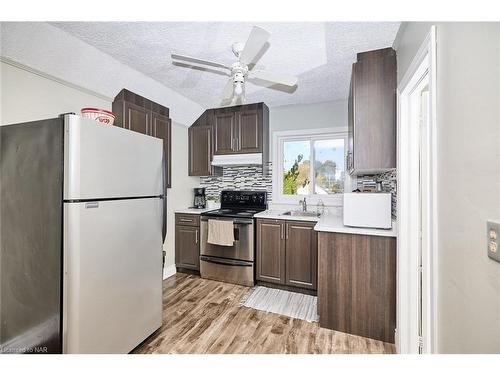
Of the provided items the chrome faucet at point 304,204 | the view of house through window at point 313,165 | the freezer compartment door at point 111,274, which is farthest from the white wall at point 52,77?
the chrome faucet at point 304,204

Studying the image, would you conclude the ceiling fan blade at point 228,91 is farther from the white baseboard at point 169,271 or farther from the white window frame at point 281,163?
the white baseboard at point 169,271

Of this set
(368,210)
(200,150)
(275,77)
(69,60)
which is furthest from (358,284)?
(69,60)

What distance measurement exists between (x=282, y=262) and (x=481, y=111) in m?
2.46

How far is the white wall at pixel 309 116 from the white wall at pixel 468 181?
2.30 m

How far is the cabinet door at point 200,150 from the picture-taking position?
3600 mm

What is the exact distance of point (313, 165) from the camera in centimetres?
337

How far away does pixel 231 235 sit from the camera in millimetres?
2975

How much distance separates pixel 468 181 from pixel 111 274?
187 cm

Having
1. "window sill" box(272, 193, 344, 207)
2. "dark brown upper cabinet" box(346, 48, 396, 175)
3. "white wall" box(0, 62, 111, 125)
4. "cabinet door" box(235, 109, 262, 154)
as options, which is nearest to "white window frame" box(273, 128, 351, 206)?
"window sill" box(272, 193, 344, 207)

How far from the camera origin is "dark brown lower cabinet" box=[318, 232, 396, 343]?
1.82 metres

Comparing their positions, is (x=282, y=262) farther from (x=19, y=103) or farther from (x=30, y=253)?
(x=19, y=103)

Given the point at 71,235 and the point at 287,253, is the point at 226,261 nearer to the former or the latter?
the point at 287,253

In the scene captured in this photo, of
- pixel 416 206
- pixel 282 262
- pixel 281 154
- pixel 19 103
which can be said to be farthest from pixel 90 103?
pixel 416 206

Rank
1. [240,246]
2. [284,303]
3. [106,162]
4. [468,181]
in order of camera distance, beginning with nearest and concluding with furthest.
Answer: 1. [468,181]
2. [106,162]
3. [284,303]
4. [240,246]
